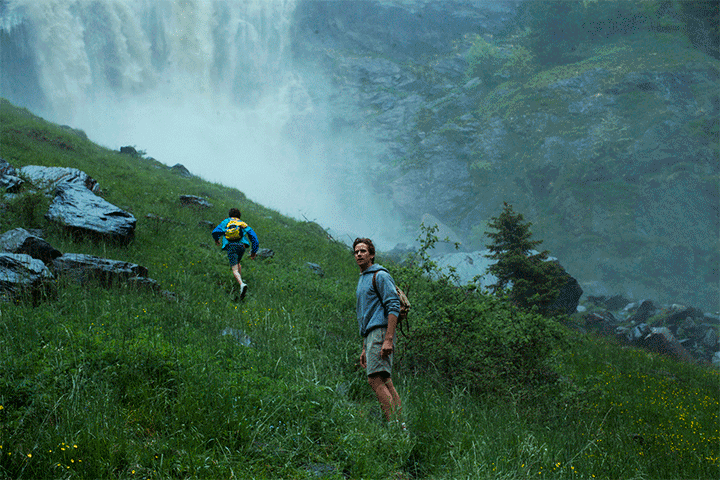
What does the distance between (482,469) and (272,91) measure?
12249 cm

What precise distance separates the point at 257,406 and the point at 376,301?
1.58 meters

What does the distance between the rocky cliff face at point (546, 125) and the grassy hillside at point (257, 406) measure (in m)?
53.7

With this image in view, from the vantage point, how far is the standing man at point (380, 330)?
4.10 metres

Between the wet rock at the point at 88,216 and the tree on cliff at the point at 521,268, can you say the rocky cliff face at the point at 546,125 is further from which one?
the wet rock at the point at 88,216

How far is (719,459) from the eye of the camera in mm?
5621

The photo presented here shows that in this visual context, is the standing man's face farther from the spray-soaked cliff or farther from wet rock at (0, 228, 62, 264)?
the spray-soaked cliff

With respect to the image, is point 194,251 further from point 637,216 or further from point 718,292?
point 637,216

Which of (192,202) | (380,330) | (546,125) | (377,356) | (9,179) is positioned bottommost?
(377,356)

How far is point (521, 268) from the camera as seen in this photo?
47.8 ft

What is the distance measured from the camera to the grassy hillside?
2971 mm

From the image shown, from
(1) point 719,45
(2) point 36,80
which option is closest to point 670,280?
(1) point 719,45

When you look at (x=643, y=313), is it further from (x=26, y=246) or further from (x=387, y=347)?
(x=26, y=246)

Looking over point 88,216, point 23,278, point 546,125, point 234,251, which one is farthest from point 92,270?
point 546,125

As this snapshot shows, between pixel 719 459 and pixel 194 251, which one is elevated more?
pixel 194 251
